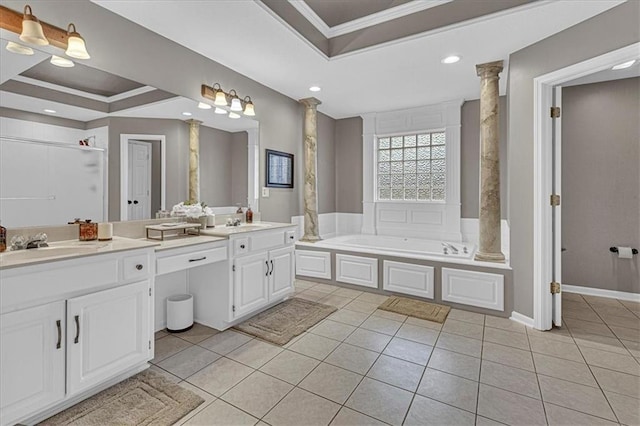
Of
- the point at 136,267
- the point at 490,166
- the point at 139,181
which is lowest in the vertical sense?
the point at 136,267

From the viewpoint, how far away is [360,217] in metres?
5.23

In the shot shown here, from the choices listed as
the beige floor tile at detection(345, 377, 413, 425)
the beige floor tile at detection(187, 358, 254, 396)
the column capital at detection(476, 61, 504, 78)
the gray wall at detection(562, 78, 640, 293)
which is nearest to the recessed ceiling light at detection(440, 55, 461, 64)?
the column capital at detection(476, 61, 504, 78)

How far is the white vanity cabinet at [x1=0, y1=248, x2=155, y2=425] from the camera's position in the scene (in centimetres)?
140

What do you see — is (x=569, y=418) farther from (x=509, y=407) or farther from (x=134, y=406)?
(x=134, y=406)

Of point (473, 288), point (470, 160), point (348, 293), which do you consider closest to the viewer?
point (473, 288)

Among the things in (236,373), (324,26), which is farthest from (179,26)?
(236,373)

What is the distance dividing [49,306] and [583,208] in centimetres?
487

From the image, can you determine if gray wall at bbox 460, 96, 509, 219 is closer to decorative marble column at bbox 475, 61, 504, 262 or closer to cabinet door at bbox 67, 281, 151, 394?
decorative marble column at bbox 475, 61, 504, 262

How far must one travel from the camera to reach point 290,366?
6.87 ft

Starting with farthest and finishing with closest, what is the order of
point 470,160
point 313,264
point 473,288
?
point 470,160 < point 313,264 < point 473,288

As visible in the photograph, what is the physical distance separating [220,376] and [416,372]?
129 cm

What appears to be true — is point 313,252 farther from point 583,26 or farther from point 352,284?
point 583,26

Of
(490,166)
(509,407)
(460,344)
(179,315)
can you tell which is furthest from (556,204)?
(179,315)

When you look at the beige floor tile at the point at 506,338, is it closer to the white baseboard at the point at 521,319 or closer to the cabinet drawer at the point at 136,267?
the white baseboard at the point at 521,319
